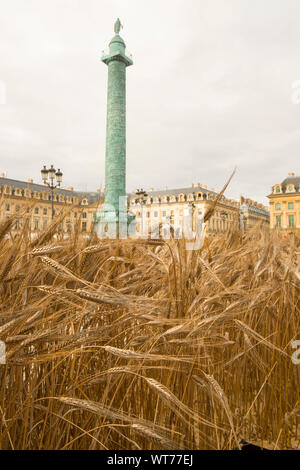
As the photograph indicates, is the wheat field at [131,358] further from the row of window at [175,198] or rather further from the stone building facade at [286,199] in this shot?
the row of window at [175,198]

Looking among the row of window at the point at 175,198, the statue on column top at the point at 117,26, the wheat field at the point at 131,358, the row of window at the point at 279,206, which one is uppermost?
the statue on column top at the point at 117,26

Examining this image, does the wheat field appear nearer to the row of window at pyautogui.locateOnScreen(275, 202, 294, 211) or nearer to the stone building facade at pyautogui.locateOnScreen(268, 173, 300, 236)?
the stone building facade at pyautogui.locateOnScreen(268, 173, 300, 236)

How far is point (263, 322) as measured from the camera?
2.00 metres

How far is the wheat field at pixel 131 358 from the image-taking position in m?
1.04

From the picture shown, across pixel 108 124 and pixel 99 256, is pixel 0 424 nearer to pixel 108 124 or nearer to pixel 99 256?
pixel 99 256

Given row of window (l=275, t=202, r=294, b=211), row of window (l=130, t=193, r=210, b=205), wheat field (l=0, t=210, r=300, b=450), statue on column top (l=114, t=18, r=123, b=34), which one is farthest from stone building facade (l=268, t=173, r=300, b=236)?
wheat field (l=0, t=210, r=300, b=450)

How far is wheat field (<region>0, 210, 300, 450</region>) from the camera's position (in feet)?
3.40

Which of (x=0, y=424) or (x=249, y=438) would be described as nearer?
(x=0, y=424)

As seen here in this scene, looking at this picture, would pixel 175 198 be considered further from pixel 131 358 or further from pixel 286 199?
pixel 131 358

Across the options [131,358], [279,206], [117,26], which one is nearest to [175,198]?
[279,206]

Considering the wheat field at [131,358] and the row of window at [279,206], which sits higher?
the row of window at [279,206]

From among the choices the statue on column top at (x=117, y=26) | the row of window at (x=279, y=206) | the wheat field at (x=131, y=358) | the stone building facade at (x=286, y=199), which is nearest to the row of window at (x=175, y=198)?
the stone building facade at (x=286, y=199)
